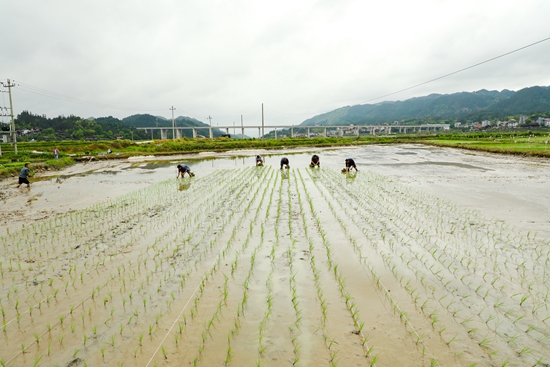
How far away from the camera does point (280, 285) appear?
166 inches

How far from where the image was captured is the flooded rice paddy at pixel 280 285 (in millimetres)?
2928

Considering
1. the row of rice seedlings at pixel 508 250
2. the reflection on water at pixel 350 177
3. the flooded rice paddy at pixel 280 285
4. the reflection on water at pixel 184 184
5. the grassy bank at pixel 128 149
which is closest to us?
the flooded rice paddy at pixel 280 285

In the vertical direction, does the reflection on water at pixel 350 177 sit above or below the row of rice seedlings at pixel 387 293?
above

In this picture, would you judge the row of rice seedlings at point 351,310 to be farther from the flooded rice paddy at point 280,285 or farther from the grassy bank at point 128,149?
the grassy bank at point 128,149

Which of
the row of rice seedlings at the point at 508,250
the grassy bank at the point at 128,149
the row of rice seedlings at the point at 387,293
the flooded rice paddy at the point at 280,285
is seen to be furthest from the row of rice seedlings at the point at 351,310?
the grassy bank at the point at 128,149

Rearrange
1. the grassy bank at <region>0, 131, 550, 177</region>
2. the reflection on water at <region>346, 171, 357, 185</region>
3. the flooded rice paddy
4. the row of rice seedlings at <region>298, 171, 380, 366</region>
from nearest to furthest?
1. the row of rice seedlings at <region>298, 171, 380, 366</region>
2. the flooded rice paddy
3. the reflection on water at <region>346, 171, 357, 185</region>
4. the grassy bank at <region>0, 131, 550, 177</region>

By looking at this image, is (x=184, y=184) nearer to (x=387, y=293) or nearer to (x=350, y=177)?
(x=350, y=177)

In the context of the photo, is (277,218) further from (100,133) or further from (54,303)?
(100,133)

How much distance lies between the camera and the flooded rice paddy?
2.93m

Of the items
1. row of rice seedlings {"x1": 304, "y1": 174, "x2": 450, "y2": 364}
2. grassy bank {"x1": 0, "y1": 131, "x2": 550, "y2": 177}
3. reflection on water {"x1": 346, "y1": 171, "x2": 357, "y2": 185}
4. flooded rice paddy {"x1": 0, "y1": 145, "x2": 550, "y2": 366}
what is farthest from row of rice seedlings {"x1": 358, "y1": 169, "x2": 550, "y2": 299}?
grassy bank {"x1": 0, "y1": 131, "x2": 550, "y2": 177}

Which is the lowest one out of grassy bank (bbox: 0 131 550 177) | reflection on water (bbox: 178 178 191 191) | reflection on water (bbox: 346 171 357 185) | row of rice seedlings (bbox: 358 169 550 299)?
row of rice seedlings (bbox: 358 169 550 299)

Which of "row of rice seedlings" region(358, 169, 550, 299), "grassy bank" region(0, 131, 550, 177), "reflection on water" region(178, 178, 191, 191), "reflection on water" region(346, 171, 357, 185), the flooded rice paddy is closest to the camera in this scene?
the flooded rice paddy

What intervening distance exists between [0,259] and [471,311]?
8095 mm

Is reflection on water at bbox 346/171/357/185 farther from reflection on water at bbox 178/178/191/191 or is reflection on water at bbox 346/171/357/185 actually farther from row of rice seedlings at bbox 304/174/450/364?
reflection on water at bbox 178/178/191/191
